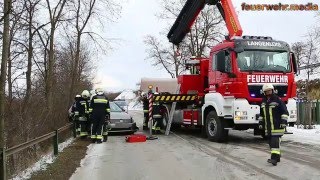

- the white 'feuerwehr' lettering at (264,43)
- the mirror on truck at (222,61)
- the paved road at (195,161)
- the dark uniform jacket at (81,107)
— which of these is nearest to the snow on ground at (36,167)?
the paved road at (195,161)

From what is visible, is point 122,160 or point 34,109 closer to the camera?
point 122,160

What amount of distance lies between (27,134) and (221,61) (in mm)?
7414

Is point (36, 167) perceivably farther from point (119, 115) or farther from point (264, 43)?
point (119, 115)

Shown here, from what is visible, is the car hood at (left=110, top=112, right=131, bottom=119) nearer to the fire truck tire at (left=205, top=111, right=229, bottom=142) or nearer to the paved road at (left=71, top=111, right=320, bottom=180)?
the paved road at (left=71, top=111, right=320, bottom=180)

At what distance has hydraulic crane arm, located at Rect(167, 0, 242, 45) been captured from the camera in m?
15.2

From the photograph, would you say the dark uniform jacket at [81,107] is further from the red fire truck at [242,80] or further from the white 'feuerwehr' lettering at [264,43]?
the white 'feuerwehr' lettering at [264,43]

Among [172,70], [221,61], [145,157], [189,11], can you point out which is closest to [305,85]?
[172,70]

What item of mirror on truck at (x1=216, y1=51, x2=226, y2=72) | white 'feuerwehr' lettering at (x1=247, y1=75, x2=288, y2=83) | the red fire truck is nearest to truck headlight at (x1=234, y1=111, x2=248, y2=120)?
the red fire truck

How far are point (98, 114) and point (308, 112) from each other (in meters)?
9.91

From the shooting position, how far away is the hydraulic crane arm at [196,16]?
15.2 m

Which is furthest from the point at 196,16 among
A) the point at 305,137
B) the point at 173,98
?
the point at 305,137

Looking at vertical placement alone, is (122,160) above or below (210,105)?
below

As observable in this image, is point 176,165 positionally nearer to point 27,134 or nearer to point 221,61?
point 221,61

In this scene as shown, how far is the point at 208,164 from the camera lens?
31.1 ft
